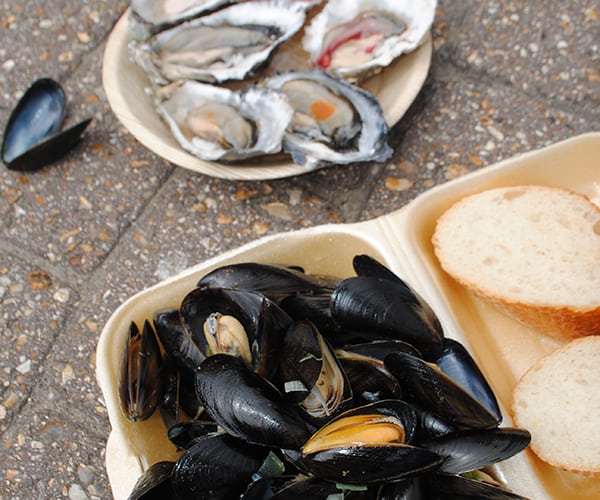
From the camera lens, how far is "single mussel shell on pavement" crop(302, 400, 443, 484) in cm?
99

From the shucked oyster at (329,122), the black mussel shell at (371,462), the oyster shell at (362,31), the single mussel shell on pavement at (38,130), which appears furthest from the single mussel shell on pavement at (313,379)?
the single mussel shell on pavement at (38,130)

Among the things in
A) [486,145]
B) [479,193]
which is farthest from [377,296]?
[486,145]

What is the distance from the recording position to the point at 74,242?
6.77 feet

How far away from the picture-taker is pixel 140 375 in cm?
121

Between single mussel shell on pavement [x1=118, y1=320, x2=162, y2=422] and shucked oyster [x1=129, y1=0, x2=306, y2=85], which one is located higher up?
shucked oyster [x1=129, y1=0, x2=306, y2=85]

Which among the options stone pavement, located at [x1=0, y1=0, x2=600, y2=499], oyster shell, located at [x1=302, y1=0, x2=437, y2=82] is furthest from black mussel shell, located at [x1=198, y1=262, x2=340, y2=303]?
oyster shell, located at [x1=302, y1=0, x2=437, y2=82]

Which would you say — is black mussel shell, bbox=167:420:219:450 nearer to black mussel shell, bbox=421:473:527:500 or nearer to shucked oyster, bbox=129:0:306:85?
black mussel shell, bbox=421:473:527:500

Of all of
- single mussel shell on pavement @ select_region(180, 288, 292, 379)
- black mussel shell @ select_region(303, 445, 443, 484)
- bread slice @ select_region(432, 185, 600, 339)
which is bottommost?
bread slice @ select_region(432, 185, 600, 339)

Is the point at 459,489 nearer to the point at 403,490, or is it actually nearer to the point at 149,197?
the point at 403,490

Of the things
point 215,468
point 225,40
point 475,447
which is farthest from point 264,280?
point 225,40

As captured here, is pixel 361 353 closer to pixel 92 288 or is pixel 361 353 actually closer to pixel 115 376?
pixel 115 376

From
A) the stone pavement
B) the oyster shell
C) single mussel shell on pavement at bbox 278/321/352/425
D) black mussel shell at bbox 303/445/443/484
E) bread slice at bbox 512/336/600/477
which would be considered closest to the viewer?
black mussel shell at bbox 303/445/443/484

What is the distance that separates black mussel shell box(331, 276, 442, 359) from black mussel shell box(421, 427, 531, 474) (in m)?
0.17

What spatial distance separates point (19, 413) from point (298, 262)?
0.91m
